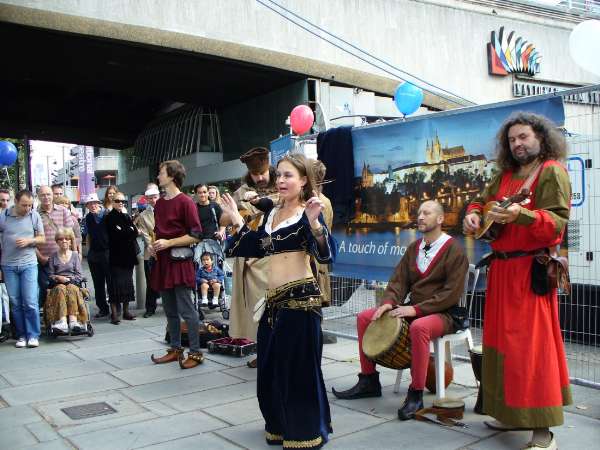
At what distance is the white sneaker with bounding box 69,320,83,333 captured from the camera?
762cm

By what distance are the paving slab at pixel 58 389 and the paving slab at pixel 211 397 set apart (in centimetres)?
78

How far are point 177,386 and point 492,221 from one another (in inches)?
124

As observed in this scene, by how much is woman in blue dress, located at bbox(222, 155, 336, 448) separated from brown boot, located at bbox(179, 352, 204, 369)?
2306 millimetres

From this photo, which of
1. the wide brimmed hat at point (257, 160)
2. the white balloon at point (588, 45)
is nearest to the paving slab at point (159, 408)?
the wide brimmed hat at point (257, 160)

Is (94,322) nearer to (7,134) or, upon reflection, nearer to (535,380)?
(535,380)

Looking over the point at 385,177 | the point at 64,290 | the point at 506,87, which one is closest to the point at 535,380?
the point at 385,177

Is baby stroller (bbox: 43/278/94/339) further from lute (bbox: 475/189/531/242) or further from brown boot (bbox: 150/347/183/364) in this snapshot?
lute (bbox: 475/189/531/242)

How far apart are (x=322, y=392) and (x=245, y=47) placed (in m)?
14.8

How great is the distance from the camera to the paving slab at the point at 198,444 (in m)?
3.93

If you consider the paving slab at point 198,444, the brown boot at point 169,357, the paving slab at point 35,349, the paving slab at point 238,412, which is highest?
the brown boot at point 169,357

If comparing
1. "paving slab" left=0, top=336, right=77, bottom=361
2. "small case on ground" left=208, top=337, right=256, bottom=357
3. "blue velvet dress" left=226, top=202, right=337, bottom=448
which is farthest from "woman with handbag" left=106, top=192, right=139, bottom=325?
"blue velvet dress" left=226, top=202, right=337, bottom=448

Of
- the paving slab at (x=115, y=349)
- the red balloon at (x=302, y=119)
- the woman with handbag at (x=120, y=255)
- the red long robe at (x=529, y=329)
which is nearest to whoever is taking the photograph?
the red long robe at (x=529, y=329)

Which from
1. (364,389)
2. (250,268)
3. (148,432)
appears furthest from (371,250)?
(148,432)

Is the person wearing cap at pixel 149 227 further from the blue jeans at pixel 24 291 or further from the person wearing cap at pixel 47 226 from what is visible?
the blue jeans at pixel 24 291
